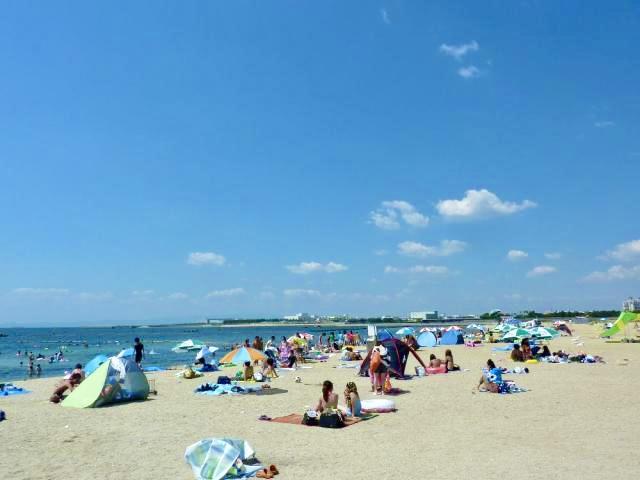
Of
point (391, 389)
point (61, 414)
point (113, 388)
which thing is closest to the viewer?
point (61, 414)

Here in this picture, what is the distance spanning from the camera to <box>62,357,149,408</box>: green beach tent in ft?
44.9

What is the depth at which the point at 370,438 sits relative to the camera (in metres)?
9.55

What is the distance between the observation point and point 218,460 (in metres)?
7.38

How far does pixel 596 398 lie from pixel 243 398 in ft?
30.8

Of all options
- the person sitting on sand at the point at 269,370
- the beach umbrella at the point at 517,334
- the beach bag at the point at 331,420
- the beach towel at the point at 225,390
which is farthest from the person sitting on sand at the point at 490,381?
the beach umbrella at the point at 517,334

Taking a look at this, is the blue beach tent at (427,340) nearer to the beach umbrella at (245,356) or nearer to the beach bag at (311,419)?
the beach umbrella at (245,356)

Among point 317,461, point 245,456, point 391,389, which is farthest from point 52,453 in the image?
point 391,389

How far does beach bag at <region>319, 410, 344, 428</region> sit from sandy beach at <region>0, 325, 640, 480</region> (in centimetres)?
29

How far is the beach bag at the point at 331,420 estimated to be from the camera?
1048 centimetres

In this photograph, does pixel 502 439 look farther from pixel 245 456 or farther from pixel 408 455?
pixel 245 456

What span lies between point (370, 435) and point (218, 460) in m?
3.45

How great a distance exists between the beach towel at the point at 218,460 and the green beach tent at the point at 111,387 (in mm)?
7304

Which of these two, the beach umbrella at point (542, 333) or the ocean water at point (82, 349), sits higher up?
the beach umbrella at point (542, 333)

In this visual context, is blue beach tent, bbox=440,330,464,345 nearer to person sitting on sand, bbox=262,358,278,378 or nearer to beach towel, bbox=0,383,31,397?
person sitting on sand, bbox=262,358,278,378
